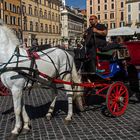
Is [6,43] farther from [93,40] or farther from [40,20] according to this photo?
[40,20]

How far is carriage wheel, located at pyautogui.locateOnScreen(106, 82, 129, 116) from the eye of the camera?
6.66 m

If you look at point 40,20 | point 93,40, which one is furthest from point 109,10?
point 93,40

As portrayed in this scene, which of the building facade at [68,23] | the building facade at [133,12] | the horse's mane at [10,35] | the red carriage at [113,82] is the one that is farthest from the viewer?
the building facade at [68,23]

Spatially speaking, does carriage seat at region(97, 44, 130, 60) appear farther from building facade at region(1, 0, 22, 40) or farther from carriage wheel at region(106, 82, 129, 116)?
building facade at region(1, 0, 22, 40)

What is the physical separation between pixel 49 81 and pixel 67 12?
10682cm

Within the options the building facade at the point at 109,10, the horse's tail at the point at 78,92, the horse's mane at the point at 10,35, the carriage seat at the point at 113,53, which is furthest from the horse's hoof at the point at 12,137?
the building facade at the point at 109,10

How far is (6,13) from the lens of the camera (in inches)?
2440

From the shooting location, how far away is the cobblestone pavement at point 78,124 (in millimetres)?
5566

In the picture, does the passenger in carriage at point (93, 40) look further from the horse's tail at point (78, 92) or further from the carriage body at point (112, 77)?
the horse's tail at point (78, 92)

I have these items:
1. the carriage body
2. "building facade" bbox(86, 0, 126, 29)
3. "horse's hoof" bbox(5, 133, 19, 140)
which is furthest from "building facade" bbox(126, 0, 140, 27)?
"horse's hoof" bbox(5, 133, 19, 140)

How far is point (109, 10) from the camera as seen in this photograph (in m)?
107

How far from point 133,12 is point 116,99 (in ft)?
291

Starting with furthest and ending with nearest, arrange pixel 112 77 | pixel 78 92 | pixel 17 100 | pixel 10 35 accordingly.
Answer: pixel 112 77 < pixel 78 92 < pixel 10 35 < pixel 17 100

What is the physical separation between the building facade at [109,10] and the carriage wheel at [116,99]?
323 ft
